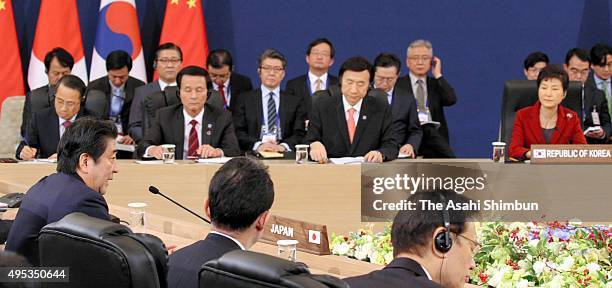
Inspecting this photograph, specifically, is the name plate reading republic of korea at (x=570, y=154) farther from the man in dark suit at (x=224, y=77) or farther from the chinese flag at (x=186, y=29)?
the chinese flag at (x=186, y=29)

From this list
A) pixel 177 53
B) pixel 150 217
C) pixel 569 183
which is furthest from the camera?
pixel 177 53

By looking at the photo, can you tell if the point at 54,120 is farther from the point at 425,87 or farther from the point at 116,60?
the point at 425,87

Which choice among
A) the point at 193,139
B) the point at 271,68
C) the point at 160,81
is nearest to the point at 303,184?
the point at 193,139

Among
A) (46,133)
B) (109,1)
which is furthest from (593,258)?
(109,1)

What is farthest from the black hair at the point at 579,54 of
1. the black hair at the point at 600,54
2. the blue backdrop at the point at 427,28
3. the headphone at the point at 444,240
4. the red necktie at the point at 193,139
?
the headphone at the point at 444,240

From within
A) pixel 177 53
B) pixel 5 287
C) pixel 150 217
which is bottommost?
pixel 150 217

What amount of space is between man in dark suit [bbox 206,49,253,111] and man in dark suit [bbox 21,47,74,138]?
3.37ft

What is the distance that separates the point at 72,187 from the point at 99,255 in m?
1.26

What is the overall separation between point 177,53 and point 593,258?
4.30 m

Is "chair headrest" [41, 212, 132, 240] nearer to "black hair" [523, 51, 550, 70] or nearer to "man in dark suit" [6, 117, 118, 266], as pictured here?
"man in dark suit" [6, 117, 118, 266]

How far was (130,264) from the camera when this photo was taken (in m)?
2.05

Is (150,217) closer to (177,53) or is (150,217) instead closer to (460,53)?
(177,53)

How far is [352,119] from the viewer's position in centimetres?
612

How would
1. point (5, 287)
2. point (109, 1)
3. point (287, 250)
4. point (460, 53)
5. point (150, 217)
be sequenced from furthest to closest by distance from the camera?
1. point (460, 53)
2. point (109, 1)
3. point (150, 217)
4. point (287, 250)
5. point (5, 287)
